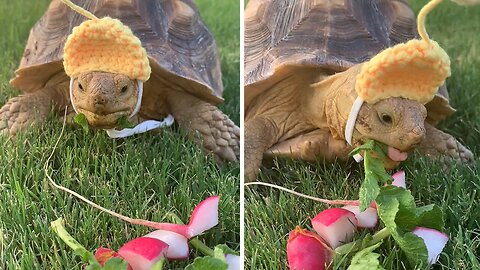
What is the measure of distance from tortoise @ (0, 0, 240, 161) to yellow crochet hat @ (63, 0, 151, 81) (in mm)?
96

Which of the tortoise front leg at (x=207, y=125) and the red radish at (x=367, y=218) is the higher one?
the red radish at (x=367, y=218)

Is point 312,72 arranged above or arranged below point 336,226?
above

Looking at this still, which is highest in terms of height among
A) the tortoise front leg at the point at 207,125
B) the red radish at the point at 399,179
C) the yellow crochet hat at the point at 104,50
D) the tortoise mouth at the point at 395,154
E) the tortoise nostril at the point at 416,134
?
the yellow crochet hat at the point at 104,50

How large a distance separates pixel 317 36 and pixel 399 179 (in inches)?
15.4

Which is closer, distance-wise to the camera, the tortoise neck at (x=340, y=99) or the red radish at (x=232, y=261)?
the red radish at (x=232, y=261)

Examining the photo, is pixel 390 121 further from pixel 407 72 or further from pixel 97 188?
pixel 97 188

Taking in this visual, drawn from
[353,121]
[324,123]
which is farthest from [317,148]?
[353,121]

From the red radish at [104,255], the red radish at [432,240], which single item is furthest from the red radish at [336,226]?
the red radish at [104,255]

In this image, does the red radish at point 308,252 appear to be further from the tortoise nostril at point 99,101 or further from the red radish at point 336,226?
the tortoise nostril at point 99,101

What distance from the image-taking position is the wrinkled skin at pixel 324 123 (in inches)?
48.5

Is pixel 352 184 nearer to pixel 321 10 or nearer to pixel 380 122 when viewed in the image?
pixel 380 122

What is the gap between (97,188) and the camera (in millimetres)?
1316

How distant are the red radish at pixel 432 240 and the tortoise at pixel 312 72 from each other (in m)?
0.23

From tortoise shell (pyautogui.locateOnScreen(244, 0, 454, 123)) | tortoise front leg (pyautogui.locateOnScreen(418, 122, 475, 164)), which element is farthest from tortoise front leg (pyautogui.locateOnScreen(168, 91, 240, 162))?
tortoise front leg (pyautogui.locateOnScreen(418, 122, 475, 164))
